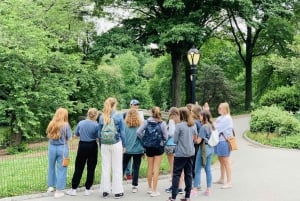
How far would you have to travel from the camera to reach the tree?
997 inches

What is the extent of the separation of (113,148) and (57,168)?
1.24 metres

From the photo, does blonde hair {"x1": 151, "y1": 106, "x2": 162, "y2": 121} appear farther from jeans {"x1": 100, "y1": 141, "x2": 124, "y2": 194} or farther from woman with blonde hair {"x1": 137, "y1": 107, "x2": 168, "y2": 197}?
jeans {"x1": 100, "y1": 141, "x2": 124, "y2": 194}

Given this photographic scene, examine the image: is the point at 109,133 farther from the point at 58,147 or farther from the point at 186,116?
the point at 186,116

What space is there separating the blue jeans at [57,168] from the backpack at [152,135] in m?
1.58

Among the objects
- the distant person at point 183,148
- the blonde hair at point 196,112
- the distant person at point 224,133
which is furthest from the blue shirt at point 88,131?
the distant person at point 224,133

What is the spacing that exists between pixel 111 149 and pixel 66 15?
1752cm

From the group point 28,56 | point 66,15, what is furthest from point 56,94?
point 66,15

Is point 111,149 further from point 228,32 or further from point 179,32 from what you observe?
point 228,32

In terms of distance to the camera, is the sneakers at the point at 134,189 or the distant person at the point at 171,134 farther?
the sneakers at the point at 134,189

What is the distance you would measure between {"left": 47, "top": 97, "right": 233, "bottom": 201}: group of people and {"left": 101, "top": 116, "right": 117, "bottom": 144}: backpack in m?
0.02

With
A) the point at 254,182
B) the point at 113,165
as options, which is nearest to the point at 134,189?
the point at 113,165

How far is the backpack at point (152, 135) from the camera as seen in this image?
28.1 feet

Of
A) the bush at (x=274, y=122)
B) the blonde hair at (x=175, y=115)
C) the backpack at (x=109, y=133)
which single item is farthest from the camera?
the bush at (x=274, y=122)

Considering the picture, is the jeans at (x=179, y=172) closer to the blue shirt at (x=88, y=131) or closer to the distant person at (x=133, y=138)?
the distant person at (x=133, y=138)
